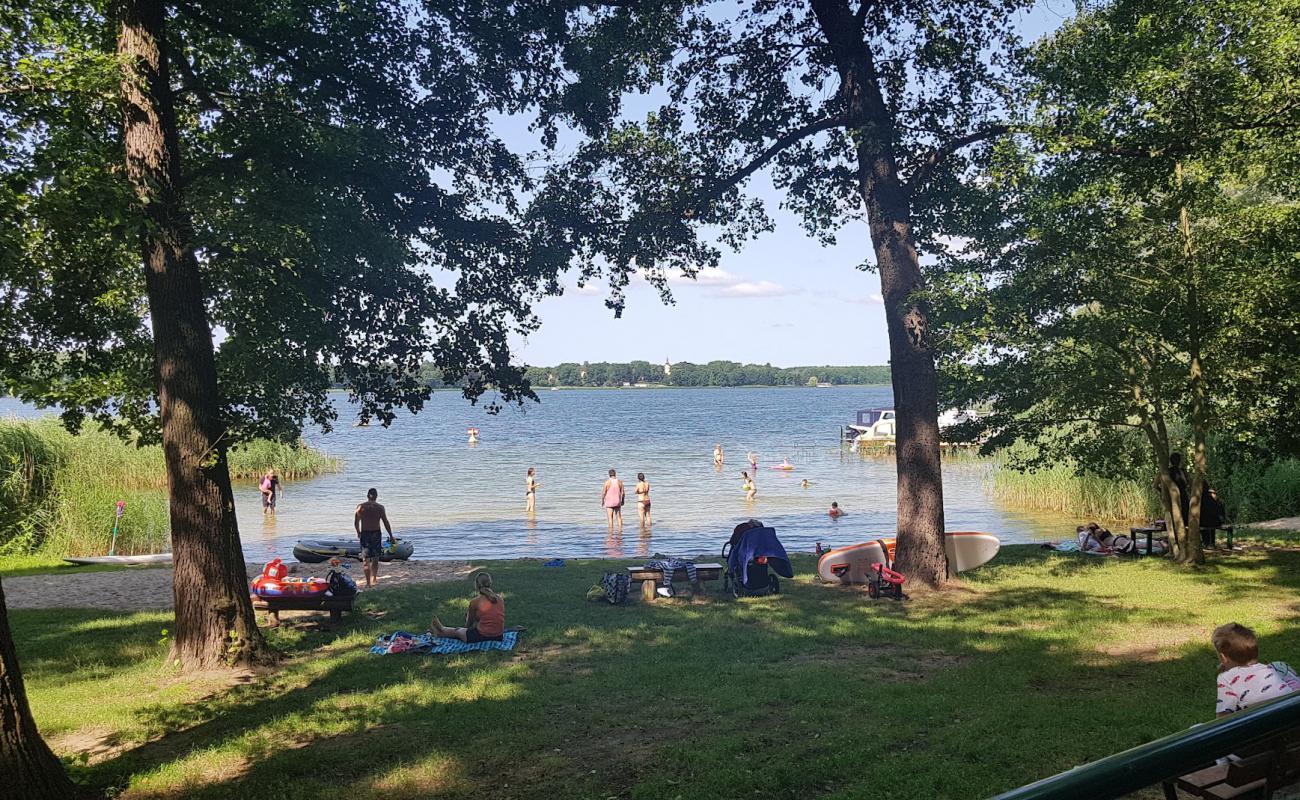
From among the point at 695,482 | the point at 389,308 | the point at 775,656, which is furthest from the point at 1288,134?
the point at 695,482

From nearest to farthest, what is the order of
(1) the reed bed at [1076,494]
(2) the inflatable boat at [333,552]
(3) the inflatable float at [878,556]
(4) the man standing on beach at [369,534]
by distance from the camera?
(3) the inflatable float at [878,556]
(4) the man standing on beach at [369,534]
(2) the inflatable boat at [333,552]
(1) the reed bed at [1076,494]

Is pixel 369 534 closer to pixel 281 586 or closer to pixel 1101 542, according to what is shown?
pixel 281 586

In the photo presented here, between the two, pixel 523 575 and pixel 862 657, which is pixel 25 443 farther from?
pixel 862 657

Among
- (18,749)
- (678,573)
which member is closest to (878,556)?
(678,573)

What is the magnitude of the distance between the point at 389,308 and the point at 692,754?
8.12m

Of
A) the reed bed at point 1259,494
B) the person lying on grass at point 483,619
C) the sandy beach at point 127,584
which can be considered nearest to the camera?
the person lying on grass at point 483,619

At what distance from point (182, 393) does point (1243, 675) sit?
10.4 meters

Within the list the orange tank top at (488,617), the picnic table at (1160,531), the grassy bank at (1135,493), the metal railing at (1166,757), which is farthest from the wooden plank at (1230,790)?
the grassy bank at (1135,493)

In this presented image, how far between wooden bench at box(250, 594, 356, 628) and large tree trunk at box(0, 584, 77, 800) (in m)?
6.16

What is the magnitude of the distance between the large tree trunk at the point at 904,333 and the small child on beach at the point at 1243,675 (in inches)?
319

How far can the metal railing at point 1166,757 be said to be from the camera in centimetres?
130

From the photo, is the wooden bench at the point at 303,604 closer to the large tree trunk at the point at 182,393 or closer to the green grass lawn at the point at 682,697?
the green grass lawn at the point at 682,697

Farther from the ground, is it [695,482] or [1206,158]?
[1206,158]

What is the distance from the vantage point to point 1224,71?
389 inches
